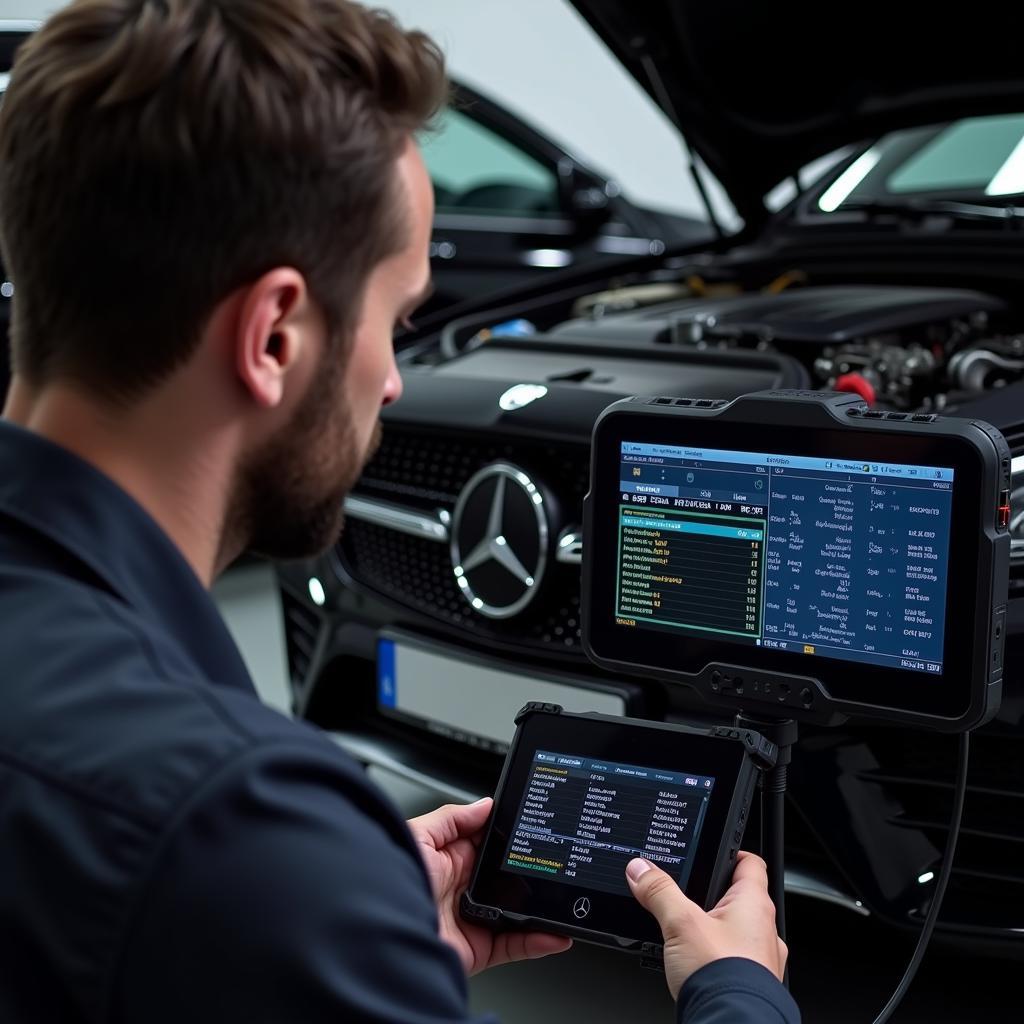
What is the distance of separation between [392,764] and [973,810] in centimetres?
88

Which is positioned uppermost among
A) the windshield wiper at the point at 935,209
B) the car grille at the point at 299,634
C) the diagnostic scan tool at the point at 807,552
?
the windshield wiper at the point at 935,209

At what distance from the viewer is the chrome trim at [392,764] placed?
209 cm

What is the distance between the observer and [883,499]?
4.20 ft

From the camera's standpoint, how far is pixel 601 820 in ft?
4.28

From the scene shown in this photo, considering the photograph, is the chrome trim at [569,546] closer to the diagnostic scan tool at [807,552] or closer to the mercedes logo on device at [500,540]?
the mercedes logo on device at [500,540]

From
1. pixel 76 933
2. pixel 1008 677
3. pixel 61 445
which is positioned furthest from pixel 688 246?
pixel 76 933

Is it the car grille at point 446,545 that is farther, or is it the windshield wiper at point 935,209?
the windshield wiper at point 935,209

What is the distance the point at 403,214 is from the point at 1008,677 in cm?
102

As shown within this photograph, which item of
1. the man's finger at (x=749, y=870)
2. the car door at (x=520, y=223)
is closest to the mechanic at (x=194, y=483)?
the man's finger at (x=749, y=870)

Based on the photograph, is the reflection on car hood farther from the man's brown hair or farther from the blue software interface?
the man's brown hair

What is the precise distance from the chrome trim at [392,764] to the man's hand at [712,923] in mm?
867

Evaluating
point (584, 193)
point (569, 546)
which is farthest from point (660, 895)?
point (584, 193)

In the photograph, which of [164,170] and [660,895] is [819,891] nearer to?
[660,895]

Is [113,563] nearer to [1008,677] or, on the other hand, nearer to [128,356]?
[128,356]
